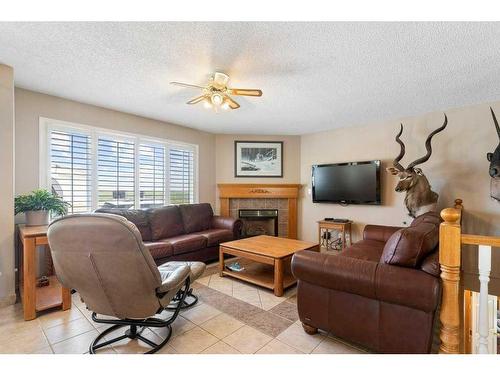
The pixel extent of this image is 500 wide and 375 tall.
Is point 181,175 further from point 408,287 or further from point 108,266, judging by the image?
point 408,287

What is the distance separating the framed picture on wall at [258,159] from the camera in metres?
5.12

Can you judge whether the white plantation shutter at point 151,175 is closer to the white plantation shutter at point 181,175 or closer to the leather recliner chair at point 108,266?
the white plantation shutter at point 181,175

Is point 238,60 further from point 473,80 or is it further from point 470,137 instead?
point 470,137

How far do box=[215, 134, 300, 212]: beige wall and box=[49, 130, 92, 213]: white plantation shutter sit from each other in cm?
244

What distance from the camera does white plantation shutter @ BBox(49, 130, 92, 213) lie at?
312 cm

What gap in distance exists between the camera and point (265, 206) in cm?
511

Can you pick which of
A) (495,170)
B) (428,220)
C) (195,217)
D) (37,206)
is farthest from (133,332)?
(495,170)

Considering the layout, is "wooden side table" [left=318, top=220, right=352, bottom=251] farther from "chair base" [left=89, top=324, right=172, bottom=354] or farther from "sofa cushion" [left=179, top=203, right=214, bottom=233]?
"chair base" [left=89, top=324, right=172, bottom=354]

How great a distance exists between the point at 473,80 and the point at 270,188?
11.1 feet

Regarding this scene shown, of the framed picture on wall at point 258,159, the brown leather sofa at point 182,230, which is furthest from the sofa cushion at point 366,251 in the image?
the framed picture on wall at point 258,159

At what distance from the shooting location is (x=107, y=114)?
361cm

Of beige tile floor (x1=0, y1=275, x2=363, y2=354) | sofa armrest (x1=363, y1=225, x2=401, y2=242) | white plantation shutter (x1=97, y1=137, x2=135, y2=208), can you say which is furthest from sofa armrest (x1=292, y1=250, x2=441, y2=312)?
white plantation shutter (x1=97, y1=137, x2=135, y2=208)
